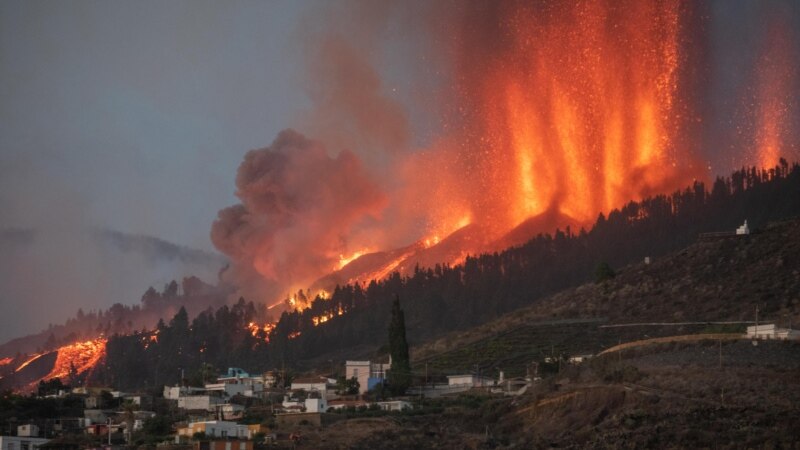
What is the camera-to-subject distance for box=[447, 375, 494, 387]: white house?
108 meters

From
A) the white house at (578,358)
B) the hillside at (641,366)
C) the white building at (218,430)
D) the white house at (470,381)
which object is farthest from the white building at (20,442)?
the white house at (578,358)

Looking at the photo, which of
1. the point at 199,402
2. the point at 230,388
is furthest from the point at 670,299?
the point at 199,402

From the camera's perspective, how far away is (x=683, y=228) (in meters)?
152

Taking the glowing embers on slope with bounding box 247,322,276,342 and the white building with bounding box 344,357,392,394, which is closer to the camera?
the white building with bounding box 344,357,392,394

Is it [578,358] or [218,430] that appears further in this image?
[578,358]

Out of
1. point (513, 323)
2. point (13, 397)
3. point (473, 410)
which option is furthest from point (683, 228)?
point (13, 397)

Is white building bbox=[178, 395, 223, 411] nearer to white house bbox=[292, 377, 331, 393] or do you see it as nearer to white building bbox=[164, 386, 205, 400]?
white building bbox=[164, 386, 205, 400]

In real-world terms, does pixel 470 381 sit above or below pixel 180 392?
below

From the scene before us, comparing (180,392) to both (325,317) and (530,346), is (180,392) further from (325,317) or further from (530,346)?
(325,317)

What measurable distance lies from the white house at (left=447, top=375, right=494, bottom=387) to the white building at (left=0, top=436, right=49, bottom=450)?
113 feet

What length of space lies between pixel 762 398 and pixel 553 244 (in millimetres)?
97158

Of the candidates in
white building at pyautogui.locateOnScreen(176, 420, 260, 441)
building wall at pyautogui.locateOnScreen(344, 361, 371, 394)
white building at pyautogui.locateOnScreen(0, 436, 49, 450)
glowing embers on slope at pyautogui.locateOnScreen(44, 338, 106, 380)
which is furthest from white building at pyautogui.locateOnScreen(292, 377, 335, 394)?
glowing embers on slope at pyautogui.locateOnScreen(44, 338, 106, 380)

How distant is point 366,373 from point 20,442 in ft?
114

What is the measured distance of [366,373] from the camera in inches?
4520
